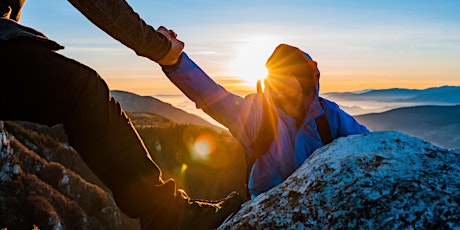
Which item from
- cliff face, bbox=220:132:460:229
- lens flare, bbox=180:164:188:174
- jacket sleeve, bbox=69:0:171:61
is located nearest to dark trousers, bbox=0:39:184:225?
jacket sleeve, bbox=69:0:171:61

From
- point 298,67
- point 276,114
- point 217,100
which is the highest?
point 298,67

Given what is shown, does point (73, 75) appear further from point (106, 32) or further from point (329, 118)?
point (329, 118)

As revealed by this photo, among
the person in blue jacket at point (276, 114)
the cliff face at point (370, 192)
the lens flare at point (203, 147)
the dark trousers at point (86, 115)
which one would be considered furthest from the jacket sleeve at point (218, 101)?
the lens flare at point (203, 147)

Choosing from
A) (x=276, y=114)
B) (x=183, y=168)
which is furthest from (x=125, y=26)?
(x=183, y=168)

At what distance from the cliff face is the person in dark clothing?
31.0 inches

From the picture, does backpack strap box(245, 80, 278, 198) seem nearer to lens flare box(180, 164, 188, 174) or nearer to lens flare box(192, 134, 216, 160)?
lens flare box(180, 164, 188, 174)

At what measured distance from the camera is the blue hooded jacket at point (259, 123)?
4.34 m

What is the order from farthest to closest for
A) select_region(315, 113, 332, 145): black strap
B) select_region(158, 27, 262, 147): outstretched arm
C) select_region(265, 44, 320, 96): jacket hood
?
select_region(265, 44, 320, 96): jacket hood
select_region(315, 113, 332, 145): black strap
select_region(158, 27, 262, 147): outstretched arm

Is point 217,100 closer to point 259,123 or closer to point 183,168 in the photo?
point 259,123

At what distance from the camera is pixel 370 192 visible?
249cm

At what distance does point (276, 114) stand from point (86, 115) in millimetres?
2425

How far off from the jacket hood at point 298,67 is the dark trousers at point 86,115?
263cm

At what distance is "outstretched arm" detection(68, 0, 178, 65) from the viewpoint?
305 centimetres

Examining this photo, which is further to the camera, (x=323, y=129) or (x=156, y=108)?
(x=156, y=108)
